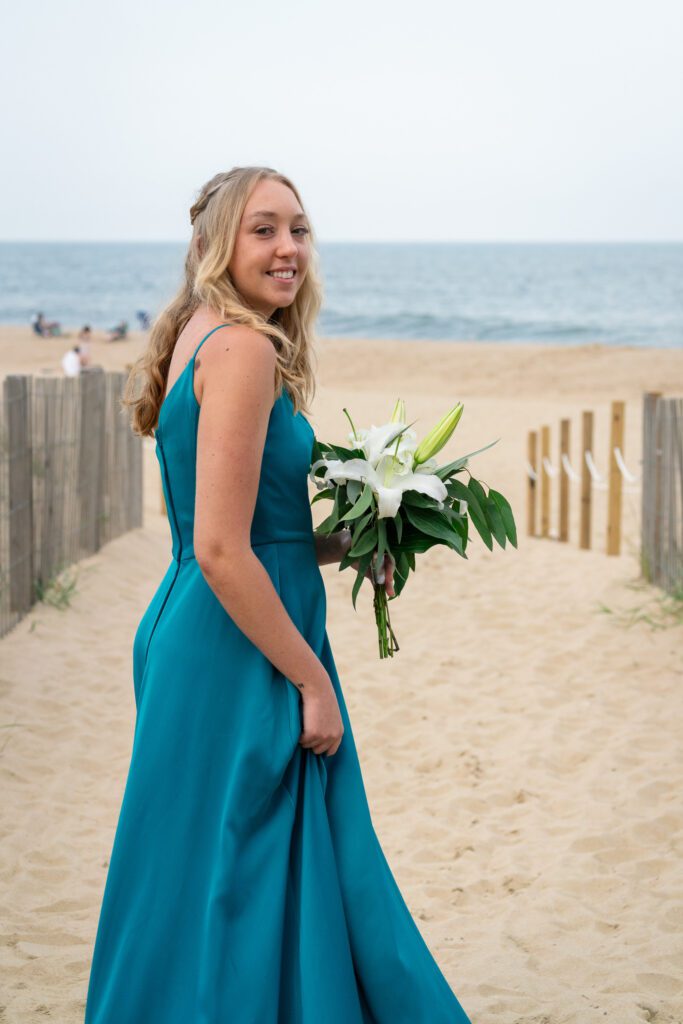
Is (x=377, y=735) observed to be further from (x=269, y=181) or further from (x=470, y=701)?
(x=269, y=181)

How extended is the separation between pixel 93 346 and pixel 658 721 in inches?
977

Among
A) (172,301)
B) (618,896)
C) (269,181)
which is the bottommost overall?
(618,896)

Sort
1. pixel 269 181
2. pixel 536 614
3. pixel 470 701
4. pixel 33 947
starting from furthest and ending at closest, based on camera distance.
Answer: pixel 536 614, pixel 470 701, pixel 33 947, pixel 269 181

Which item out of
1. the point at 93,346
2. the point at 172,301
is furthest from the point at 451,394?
the point at 172,301

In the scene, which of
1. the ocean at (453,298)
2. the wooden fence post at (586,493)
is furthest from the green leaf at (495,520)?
the ocean at (453,298)

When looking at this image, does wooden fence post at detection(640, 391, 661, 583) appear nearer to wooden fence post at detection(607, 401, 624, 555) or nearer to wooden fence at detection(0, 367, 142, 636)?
wooden fence post at detection(607, 401, 624, 555)

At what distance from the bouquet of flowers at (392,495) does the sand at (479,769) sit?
142 centimetres

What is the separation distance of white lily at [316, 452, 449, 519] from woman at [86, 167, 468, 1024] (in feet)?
0.22

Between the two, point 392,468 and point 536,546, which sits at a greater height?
point 392,468

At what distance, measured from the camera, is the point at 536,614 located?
703 cm

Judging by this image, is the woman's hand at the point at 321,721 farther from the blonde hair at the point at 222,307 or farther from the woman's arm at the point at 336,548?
the blonde hair at the point at 222,307

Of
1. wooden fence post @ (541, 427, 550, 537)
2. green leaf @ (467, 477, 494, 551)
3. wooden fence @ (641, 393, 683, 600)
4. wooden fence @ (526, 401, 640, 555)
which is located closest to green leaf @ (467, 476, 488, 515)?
green leaf @ (467, 477, 494, 551)

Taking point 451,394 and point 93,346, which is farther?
point 93,346

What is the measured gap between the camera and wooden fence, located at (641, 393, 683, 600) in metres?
6.49
